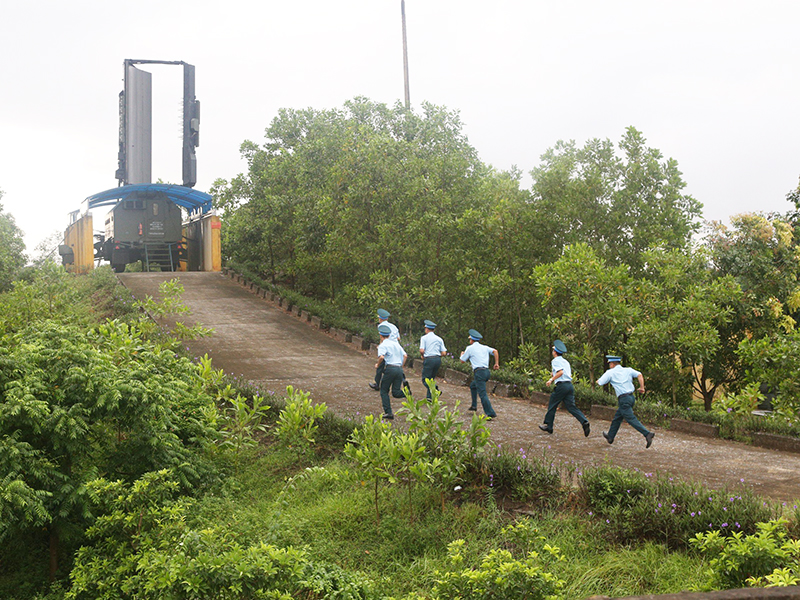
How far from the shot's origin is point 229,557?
4891 mm

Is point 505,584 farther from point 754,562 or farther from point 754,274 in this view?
point 754,274


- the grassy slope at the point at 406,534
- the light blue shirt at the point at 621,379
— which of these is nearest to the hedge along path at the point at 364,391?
the light blue shirt at the point at 621,379

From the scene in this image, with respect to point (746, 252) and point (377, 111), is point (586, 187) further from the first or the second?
point (377, 111)

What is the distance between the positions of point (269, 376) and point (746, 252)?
11.2 m

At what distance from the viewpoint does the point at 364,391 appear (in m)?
12.9

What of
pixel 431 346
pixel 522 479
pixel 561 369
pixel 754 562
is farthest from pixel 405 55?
pixel 754 562


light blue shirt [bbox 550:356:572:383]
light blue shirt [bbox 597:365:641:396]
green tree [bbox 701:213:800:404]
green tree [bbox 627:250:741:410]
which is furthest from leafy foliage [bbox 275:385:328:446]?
green tree [bbox 701:213:800:404]

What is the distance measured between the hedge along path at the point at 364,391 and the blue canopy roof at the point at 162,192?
3.68 meters

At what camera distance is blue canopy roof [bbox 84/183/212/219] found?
83.4ft

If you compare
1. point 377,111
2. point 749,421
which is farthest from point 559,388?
point 377,111

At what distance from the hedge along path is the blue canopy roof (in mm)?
3678

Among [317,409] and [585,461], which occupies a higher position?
[317,409]

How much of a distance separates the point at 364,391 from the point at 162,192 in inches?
682

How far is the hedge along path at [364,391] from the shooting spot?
8523 millimetres
